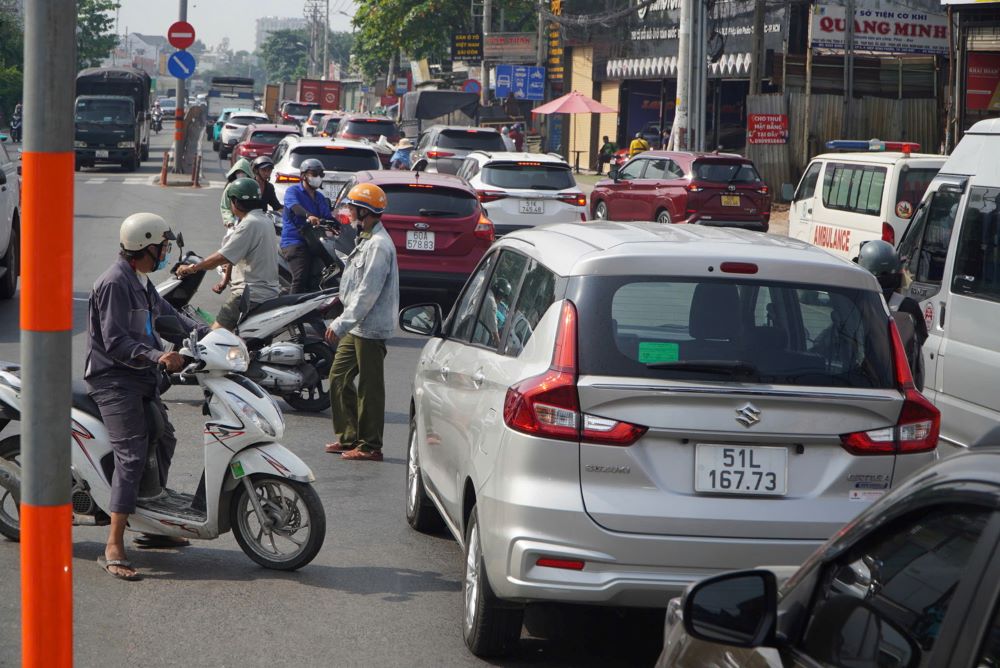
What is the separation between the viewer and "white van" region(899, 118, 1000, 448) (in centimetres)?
896

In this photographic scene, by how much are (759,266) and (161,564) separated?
332 centimetres

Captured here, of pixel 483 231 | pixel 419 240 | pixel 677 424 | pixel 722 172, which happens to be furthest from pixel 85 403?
pixel 722 172

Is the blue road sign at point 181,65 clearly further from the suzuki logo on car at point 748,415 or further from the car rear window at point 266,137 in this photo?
the suzuki logo on car at point 748,415

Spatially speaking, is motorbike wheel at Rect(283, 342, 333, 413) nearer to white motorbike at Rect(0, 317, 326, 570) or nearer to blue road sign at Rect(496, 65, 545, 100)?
white motorbike at Rect(0, 317, 326, 570)

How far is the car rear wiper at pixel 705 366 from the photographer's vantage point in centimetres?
491

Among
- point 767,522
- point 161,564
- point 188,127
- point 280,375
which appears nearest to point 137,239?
point 161,564

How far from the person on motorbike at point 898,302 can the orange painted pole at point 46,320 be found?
17.3ft

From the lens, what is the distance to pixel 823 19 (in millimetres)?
30609

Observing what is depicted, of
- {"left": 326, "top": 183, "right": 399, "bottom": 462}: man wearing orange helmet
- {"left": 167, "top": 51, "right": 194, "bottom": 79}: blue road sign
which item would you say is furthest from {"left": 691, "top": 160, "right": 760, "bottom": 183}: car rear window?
{"left": 326, "top": 183, "right": 399, "bottom": 462}: man wearing orange helmet

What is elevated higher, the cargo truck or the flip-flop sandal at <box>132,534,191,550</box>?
the cargo truck

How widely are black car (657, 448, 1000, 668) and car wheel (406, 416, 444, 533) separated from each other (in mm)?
4227

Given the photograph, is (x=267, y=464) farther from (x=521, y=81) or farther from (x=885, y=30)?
(x=521, y=81)

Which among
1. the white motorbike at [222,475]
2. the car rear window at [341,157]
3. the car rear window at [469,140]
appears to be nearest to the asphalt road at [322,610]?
the white motorbike at [222,475]

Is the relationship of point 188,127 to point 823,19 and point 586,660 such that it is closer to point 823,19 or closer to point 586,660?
point 823,19
